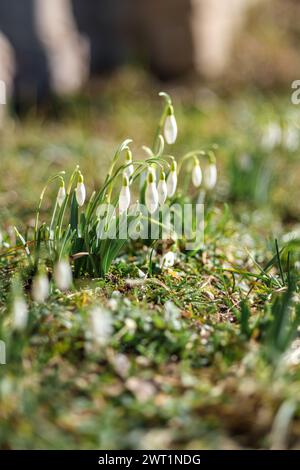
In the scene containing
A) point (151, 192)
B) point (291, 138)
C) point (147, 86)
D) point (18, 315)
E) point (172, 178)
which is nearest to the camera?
point (18, 315)

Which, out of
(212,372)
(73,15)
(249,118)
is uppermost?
(73,15)

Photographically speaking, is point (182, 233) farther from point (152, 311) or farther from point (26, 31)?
point (26, 31)

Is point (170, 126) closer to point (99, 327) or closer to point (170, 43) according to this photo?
point (99, 327)

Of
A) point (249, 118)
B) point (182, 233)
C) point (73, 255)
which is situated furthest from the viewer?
point (249, 118)

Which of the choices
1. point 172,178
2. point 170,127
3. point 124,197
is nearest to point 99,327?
point 124,197

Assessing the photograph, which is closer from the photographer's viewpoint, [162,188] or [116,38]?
[162,188]

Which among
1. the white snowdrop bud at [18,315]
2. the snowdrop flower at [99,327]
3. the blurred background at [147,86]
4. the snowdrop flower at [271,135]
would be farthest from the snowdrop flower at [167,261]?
the snowdrop flower at [271,135]

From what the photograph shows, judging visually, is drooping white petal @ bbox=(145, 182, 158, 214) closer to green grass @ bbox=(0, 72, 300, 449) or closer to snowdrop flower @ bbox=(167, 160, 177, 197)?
snowdrop flower @ bbox=(167, 160, 177, 197)
